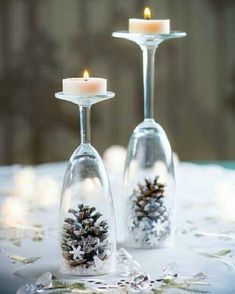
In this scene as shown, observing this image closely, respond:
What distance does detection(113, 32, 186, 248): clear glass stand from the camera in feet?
5.11

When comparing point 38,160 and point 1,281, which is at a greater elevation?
point 1,281

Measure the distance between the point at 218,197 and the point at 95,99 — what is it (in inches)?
22.7

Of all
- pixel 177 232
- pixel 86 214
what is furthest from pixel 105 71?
pixel 86 214

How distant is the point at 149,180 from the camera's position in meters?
1.60

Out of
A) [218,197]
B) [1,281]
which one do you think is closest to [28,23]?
[218,197]

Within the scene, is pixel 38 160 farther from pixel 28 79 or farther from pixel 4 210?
pixel 4 210

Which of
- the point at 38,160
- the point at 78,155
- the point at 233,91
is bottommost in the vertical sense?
the point at 38,160

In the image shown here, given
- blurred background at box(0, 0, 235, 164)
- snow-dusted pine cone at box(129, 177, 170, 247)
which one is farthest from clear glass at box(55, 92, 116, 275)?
blurred background at box(0, 0, 235, 164)

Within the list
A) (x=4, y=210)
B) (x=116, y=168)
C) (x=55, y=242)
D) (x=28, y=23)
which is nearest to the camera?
(x=55, y=242)

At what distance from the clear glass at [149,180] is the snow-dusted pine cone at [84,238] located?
0.16 metres

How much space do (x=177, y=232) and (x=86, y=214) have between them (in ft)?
0.93

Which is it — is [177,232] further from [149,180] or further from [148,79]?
[148,79]

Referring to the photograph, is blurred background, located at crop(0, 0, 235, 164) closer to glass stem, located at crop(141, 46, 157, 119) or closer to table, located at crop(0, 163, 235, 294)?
table, located at crop(0, 163, 235, 294)

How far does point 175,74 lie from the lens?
3621 millimetres
